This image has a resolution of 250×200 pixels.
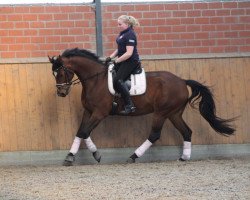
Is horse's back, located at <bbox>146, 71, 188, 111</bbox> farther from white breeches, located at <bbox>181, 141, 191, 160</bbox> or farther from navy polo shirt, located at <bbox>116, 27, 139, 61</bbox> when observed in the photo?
white breeches, located at <bbox>181, 141, 191, 160</bbox>

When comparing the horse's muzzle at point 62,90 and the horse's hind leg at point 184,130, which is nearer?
the horse's muzzle at point 62,90

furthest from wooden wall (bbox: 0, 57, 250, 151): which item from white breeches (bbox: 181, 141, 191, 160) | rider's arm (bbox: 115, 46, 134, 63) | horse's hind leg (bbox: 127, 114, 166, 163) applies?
rider's arm (bbox: 115, 46, 134, 63)

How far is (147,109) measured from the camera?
9625 millimetres

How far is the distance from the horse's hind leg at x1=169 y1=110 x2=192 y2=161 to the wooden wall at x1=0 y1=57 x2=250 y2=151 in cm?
43

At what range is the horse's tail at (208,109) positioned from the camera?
9.70 meters

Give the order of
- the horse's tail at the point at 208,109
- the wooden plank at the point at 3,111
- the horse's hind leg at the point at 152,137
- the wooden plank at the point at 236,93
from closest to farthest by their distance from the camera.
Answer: the horse's hind leg at the point at 152,137 → the horse's tail at the point at 208,109 → the wooden plank at the point at 3,111 → the wooden plank at the point at 236,93

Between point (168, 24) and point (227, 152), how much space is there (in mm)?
2382

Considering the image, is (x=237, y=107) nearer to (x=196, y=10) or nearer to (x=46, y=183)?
(x=196, y=10)

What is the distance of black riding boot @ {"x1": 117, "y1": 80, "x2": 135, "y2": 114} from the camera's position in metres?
9.20

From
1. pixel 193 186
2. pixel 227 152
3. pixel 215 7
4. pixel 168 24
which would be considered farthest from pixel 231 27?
pixel 193 186

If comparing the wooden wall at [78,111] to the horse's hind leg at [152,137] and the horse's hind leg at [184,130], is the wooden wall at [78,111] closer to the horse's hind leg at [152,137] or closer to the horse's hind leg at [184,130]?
the horse's hind leg at [184,130]

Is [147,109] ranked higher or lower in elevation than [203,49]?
lower

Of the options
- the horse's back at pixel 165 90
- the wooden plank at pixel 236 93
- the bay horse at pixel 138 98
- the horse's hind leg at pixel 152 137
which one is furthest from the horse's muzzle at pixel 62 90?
the wooden plank at pixel 236 93

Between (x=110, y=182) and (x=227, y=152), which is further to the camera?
(x=227, y=152)
